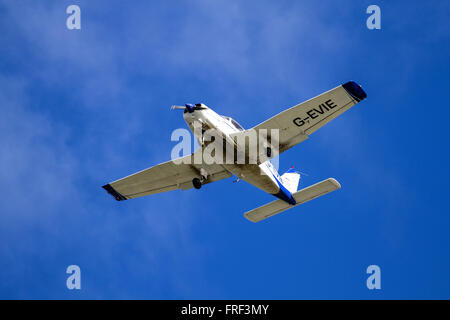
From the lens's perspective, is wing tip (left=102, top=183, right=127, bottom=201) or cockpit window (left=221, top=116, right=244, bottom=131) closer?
cockpit window (left=221, top=116, right=244, bottom=131)

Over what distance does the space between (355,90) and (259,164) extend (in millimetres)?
5668

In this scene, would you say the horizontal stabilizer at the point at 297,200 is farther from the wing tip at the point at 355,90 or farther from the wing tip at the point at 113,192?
the wing tip at the point at 113,192

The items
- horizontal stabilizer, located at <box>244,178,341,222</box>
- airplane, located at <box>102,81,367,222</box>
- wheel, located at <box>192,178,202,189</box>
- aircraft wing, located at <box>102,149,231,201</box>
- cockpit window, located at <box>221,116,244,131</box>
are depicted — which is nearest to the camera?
airplane, located at <box>102,81,367,222</box>

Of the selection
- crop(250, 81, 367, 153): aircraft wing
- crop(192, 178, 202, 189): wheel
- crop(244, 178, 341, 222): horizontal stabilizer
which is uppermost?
crop(250, 81, 367, 153): aircraft wing

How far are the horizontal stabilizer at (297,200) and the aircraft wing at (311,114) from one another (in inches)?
124

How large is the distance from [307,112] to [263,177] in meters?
4.39

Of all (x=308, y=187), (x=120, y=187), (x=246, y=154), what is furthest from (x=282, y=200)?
(x=120, y=187)

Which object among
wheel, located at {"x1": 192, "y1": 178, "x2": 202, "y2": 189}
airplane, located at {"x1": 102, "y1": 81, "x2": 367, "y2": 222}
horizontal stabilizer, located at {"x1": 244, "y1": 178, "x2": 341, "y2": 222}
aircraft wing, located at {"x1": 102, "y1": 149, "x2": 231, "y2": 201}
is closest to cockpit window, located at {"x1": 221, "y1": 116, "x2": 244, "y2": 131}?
airplane, located at {"x1": 102, "y1": 81, "x2": 367, "y2": 222}

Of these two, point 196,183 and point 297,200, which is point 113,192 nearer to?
point 196,183

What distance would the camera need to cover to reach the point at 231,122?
1021 inches

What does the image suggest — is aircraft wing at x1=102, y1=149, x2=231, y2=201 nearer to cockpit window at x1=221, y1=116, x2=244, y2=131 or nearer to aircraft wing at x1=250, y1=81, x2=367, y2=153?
cockpit window at x1=221, y1=116, x2=244, y2=131

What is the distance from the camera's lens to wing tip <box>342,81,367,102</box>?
77.5ft

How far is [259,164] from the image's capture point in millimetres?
26922

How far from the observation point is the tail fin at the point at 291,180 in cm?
3053
